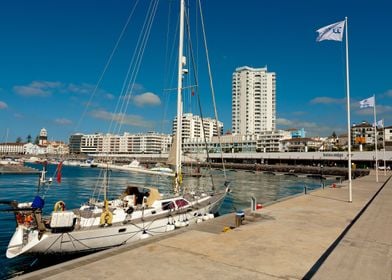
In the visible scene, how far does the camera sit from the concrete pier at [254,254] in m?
7.99

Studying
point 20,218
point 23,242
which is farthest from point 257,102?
point 23,242

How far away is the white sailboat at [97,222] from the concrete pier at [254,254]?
11.3 ft

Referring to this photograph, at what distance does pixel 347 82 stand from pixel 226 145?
157 metres

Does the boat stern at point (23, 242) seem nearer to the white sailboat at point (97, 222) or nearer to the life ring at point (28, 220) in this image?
the white sailboat at point (97, 222)

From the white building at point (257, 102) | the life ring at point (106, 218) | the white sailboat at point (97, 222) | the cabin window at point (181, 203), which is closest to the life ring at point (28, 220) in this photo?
the white sailboat at point (97, 222)

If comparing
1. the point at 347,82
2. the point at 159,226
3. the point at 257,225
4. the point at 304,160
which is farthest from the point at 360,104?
the point at 304,160

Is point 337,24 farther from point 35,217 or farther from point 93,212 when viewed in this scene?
point 35,217

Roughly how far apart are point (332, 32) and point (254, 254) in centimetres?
1746

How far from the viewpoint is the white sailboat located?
42.4 ft

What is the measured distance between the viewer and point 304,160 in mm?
117688

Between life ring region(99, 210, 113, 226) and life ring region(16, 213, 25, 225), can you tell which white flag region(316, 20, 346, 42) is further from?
life ring region(16, 213, 25, 225)

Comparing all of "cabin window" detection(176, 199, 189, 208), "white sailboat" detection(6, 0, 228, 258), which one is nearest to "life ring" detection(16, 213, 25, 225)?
"white sailboat" detection(6, 0, 228, 258)

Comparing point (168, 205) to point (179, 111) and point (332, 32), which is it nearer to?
point (179, 111)

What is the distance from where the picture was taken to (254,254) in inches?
386
